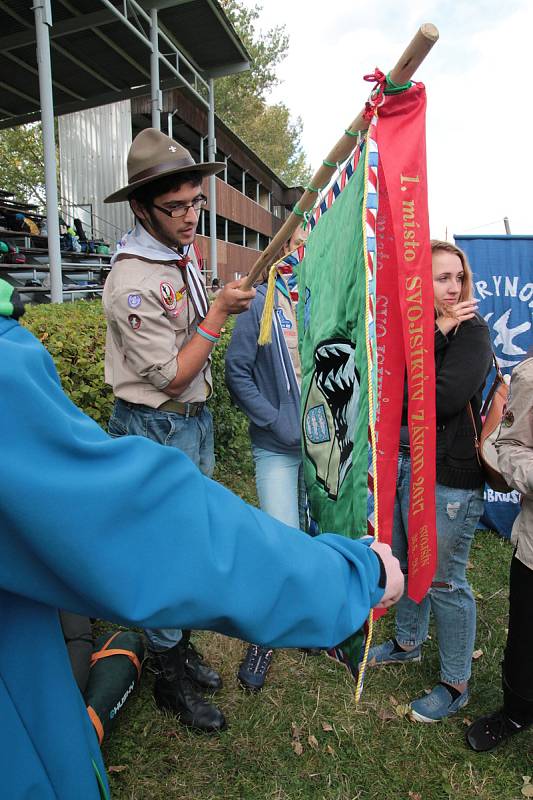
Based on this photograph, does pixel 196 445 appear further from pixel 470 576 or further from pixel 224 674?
pixel 470 576

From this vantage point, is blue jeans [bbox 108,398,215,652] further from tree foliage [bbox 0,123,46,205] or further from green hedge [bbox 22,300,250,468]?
tree foliage [bbox 0,123,46,205]

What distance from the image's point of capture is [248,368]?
2969mm

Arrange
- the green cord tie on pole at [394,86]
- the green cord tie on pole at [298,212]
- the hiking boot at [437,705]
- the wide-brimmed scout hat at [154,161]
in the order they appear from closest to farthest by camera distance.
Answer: the green cord tie on pole at [394,86] → the green cord tie on pole at [298,212] → the wide-brimmed scout hat at [154,161] → the hiking boot at [437,705]

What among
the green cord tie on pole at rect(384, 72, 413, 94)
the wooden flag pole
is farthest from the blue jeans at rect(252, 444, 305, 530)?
the green cord tie on pole at rect(384, 72, 413, 94)

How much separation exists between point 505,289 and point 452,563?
2844mm

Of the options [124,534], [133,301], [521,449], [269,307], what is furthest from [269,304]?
[124,534]

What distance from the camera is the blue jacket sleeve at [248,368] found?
2881mm

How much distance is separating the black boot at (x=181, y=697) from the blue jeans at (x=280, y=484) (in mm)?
828

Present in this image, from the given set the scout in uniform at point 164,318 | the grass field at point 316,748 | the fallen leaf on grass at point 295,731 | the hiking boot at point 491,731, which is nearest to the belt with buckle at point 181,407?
the scout in uniform at point 164,318

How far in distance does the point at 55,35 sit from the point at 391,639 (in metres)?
11.7

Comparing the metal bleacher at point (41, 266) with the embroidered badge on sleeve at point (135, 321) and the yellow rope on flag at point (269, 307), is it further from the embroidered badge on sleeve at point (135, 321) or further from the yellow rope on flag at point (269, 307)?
the embroidered badge on sleeve at point (135, 321)

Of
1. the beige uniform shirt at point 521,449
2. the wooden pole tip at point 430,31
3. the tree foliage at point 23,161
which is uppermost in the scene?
the tree foliage at point 23,161

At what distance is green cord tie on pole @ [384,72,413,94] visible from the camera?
50.4 inches

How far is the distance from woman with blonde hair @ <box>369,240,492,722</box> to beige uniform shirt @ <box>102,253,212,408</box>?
107 cm
